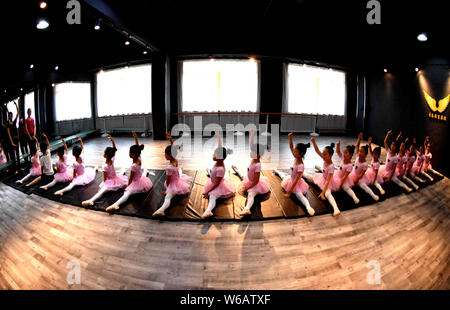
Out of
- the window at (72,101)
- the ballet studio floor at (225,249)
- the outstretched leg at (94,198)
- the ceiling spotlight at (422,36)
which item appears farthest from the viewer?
the window at (72,101)

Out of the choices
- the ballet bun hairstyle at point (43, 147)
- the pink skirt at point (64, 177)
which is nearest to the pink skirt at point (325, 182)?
the pink skirt at point (64, 177)

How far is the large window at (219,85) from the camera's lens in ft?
30.4

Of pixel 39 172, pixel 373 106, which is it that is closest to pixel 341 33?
pixel 373 106

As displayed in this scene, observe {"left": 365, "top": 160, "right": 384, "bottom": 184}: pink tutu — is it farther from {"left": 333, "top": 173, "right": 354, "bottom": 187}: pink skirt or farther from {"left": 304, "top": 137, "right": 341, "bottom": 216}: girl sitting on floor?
{"left": 304, "top": 137, "right": 341, "bottom": 216}: girl sitting on floor

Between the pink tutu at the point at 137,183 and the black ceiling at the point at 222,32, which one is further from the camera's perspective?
the black ceiling at the point at 222,32

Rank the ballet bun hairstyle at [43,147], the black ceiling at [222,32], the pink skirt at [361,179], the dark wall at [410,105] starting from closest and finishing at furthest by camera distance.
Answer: the pink skirt at [361,179] < the black ceiling at [222,32] < the ballet bun hairstyle at [43,147] < the dark wall at [410,105]

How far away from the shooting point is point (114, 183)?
3973 millimetres

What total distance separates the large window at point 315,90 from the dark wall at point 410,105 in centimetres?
114

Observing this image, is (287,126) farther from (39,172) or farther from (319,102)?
(39,172)

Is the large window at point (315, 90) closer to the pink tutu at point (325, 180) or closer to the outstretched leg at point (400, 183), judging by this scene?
the outstretched leg at point (400, 183)

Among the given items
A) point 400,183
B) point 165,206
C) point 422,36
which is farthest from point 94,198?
point 422,36

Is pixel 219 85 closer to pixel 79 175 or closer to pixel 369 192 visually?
pixel 79 175

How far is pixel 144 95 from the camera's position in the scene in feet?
32.2

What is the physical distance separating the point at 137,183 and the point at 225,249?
200 centimetres
